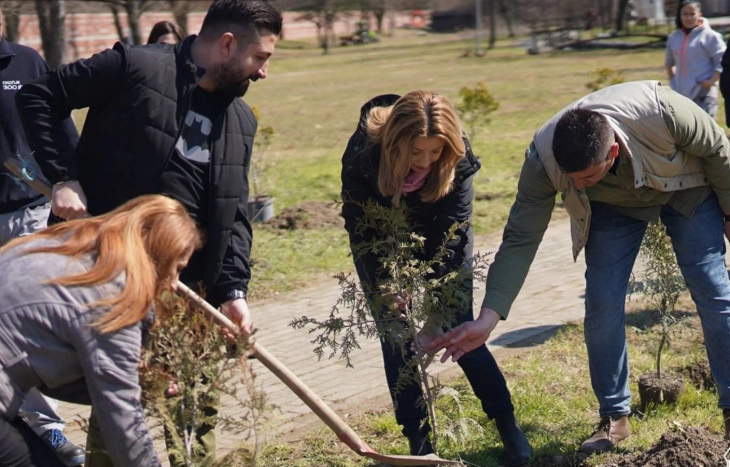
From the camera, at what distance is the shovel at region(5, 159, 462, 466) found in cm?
344

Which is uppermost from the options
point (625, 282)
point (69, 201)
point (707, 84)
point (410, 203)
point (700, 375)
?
point (69, 201)

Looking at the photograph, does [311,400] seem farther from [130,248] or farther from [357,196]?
[130,248]

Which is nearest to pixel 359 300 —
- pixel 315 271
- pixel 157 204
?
pixel 157 204

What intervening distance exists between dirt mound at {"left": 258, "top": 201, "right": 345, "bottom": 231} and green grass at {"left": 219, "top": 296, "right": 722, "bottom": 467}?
13.6 ft

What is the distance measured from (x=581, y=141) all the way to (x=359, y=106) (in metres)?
19.6

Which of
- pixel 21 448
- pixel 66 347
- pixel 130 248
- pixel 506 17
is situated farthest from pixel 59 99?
A: pixel 506 17

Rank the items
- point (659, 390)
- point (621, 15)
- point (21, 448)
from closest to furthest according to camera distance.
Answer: point (21, 448) → point (659, 390) → point (621, 15)

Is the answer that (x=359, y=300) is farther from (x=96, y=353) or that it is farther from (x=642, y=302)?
(x=642, y=302)

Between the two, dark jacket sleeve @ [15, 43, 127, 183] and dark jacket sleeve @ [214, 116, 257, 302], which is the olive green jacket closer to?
dark jacket sleeve @ [214, 116, 257, 302]

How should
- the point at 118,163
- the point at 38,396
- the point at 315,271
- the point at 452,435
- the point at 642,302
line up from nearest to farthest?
the point at 118,163, the point at 452,435, the point at 38,396, the point at 642,302, the point at 315,271

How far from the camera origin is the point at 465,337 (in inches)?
165

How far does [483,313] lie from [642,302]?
3.03 m

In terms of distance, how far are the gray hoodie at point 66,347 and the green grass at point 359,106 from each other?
489 centimetres

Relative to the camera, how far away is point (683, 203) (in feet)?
14.4
